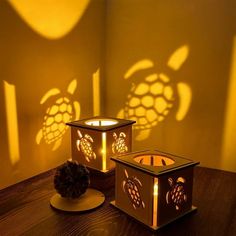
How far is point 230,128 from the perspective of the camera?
155cm

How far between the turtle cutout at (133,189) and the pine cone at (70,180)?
0.16m

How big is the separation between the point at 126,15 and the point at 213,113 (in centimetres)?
77

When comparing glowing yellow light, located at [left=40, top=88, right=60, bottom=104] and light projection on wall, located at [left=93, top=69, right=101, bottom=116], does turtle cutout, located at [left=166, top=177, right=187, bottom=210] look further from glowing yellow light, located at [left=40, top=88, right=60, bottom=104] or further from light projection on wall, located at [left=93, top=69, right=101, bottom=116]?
light projection on wall, located at [left=93, top=69, right=101, bottom=116]

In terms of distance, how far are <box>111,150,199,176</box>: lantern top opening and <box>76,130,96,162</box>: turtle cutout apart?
0.22 metres

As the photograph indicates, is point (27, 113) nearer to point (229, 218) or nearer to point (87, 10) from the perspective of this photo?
point (87, 10)

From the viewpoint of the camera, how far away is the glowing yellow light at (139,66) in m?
1.73

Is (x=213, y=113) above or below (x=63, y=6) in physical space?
below

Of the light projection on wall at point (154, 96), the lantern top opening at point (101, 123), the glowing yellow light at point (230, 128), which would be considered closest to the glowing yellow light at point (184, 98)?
the light projection on wall at point (154, 96)

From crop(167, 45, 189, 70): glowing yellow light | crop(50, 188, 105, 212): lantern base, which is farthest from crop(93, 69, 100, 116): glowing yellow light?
crop(50, 188, 105, 212): lantern base

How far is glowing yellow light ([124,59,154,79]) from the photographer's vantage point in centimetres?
173

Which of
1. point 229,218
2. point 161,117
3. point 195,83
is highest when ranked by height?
point 195,83

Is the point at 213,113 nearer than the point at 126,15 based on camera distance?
Result: Yes

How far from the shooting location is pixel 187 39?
1599 mm

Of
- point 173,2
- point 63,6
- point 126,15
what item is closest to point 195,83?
point 173,2
